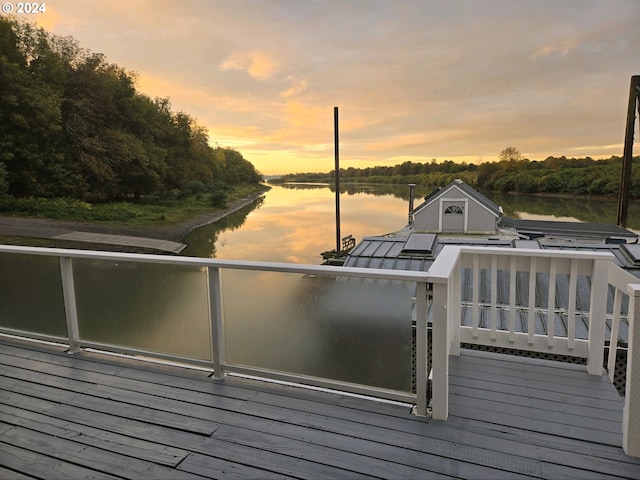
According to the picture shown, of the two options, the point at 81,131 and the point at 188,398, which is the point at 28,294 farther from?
the point at 81,131

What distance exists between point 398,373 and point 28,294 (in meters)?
2.68

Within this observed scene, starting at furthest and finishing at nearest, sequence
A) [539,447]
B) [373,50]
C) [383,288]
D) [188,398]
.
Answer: [373,50] → [188,398] → [383,288] → [539,447]

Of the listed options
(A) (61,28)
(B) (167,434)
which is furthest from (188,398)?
(A) (61,28)

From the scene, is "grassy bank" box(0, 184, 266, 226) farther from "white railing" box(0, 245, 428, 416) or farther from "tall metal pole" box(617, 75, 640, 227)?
"tall metal pole" box(617, 75, 640, 227)

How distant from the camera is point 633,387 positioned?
168 cm

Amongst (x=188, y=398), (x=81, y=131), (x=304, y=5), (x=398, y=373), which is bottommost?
(x=188, y=398)

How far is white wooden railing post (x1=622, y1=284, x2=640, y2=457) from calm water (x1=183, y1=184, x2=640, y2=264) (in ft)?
60.4

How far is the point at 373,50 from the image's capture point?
20438 millimetres

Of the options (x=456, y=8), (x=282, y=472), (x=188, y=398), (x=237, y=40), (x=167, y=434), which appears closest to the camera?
(x=282, y=472)

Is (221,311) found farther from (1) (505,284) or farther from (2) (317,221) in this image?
(2) (317,221)

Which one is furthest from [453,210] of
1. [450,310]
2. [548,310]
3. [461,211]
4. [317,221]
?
[450,310]

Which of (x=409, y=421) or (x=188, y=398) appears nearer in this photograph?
(x=409, y=421)

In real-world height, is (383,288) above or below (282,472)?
above

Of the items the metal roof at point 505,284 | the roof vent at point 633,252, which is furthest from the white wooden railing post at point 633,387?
the roof vent at point 633,252
